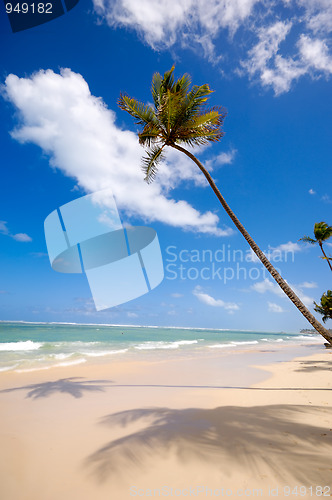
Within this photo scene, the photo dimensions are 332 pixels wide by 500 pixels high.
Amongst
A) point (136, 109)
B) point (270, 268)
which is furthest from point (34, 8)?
point (270, 268)

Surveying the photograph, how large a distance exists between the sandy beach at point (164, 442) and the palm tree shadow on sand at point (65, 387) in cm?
6

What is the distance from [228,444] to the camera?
397cm

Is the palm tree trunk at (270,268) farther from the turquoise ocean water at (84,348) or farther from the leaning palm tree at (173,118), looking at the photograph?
the turquoise ocean water at (84,348)

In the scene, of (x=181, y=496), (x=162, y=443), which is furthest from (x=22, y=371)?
(x=181, y=496)

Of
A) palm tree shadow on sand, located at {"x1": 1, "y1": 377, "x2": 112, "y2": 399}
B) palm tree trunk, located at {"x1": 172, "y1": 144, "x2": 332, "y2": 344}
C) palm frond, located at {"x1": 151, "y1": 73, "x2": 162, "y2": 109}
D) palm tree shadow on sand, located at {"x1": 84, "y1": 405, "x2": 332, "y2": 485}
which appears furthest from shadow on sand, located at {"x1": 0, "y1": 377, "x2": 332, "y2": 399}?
palm frond, located at {"x1": 151, "y1": 73, "x2": 162, "y2": 109}

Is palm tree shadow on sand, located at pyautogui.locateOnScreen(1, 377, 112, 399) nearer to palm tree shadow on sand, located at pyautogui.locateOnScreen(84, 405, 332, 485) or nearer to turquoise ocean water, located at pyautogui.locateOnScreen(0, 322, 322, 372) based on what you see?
palm tree shadow on sand, located at pyautogui.locateOnScreen(84, 405, 332, 485)

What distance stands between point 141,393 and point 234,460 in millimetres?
4705

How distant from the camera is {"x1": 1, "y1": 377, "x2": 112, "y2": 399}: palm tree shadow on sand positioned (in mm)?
7484

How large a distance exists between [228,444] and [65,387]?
6.28m

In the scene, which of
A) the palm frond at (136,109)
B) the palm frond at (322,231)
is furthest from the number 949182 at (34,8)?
the palm frond at (322,231)

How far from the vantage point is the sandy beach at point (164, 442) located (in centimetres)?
304

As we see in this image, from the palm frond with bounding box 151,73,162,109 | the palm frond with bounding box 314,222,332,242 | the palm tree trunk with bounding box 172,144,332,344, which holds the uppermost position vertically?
the palm frond with bounding box 151,73,162,109

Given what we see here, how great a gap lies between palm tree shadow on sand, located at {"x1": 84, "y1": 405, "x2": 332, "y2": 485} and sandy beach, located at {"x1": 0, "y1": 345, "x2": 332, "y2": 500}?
15 millimetres

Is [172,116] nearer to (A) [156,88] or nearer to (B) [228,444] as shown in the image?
(A) [156,88]
